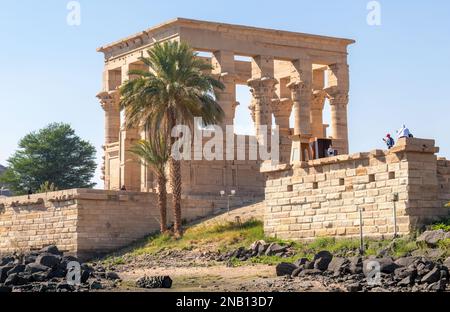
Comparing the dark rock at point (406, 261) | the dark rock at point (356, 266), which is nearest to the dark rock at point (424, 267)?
the dark rock at point (406, 261)

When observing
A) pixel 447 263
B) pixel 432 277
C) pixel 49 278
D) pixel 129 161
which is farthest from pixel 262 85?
pixel 432 277

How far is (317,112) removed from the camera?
168 ft

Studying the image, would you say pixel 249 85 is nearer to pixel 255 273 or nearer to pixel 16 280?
pixel 255 273

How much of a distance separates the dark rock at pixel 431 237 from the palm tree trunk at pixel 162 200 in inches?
543

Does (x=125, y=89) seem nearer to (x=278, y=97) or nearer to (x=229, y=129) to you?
(x=229, y=129)

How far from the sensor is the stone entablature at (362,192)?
1027 inches

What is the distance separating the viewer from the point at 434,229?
25.3 meters

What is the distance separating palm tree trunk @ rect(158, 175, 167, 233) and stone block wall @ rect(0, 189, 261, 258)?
172 centimetres

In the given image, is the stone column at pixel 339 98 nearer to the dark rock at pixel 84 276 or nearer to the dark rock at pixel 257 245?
the dark rock at pixel 257 245

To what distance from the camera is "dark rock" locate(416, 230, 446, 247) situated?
78.8 feet

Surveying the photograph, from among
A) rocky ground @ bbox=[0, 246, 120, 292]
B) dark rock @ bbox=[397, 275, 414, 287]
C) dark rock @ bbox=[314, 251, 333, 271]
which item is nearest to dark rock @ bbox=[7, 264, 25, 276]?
rocky ground @ bbox=[0, 246, 120, 292]

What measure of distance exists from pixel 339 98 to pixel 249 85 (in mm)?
5267

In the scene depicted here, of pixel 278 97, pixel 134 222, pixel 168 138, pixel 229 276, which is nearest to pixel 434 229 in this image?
pixel 229 276

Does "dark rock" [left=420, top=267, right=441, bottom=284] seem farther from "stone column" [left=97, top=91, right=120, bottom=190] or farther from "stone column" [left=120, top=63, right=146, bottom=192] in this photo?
"stone column" [left=97, top=91, right=120, bottom=190]
